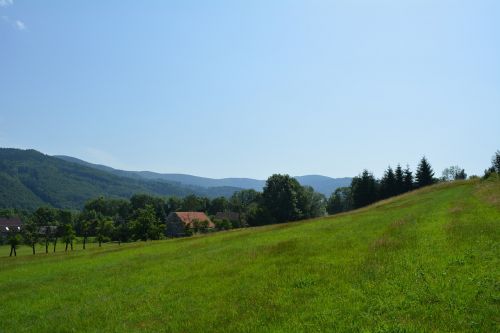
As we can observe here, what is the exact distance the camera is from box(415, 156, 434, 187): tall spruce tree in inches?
4195

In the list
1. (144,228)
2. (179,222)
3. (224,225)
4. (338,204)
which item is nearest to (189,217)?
(179,222)

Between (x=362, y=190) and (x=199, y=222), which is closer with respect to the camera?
(x=362, y=190)

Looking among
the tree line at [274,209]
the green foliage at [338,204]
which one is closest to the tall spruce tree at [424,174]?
the tree line at [274,209]

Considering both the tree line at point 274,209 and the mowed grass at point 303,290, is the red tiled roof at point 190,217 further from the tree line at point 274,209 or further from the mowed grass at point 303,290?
the mowed grass at point 303,290

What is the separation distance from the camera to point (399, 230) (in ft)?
94.6

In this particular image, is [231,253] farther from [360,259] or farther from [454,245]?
[454,245]

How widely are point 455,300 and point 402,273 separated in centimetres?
364

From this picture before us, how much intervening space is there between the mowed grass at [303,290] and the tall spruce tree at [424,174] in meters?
81.6

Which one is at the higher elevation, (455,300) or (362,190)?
(362,190)

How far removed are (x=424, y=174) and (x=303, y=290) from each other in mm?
98984

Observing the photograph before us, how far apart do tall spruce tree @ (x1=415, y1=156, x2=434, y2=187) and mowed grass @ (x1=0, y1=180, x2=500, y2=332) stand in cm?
8161

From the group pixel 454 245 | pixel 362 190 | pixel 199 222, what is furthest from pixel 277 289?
pixel 199 222

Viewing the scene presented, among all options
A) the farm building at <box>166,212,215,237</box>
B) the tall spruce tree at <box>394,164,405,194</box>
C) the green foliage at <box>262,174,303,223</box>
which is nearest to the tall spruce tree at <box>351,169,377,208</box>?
the tall spruce tree at <box>394,164,405,194</box>

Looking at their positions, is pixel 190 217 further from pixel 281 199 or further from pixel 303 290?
pixel 303 290
